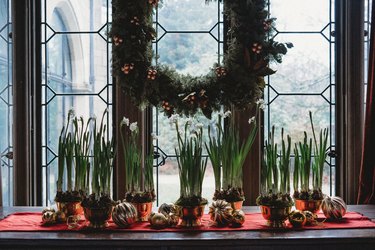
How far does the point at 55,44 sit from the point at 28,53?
0.60 feet

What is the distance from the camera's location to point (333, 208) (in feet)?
7.35

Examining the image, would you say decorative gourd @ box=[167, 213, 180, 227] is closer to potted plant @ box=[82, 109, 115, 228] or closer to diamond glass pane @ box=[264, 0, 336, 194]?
potted plant @ box=[82, 109, 115, 228]

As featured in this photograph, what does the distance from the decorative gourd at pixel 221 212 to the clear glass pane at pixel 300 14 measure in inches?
58.7

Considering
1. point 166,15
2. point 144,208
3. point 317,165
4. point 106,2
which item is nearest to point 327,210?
point 317,165

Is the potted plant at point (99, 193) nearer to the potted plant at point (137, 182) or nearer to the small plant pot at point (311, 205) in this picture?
the potted plant at point (137, 182)

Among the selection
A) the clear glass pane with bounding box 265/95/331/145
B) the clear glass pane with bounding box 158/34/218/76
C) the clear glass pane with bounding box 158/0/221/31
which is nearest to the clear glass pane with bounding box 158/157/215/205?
the clear glass pane with bounding box 265/95/331/145

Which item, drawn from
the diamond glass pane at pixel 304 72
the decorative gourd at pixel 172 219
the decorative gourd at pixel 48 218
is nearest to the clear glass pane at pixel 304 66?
the diamond glass pane at pixel 304 72

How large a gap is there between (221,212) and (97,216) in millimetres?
536

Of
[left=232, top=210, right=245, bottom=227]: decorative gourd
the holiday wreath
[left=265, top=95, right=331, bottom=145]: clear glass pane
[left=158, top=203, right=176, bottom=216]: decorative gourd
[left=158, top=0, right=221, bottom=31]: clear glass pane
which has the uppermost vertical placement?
[left=158, top=0, right=221, bottom=31]: clear glass pane

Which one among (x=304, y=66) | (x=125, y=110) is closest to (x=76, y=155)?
(x=125, y=110)

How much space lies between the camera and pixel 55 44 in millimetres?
3281

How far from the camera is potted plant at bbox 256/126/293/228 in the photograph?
2125mm

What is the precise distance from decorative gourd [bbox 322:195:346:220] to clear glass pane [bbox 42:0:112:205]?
1639mm

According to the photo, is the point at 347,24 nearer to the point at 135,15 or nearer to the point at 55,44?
the point at 135,15
